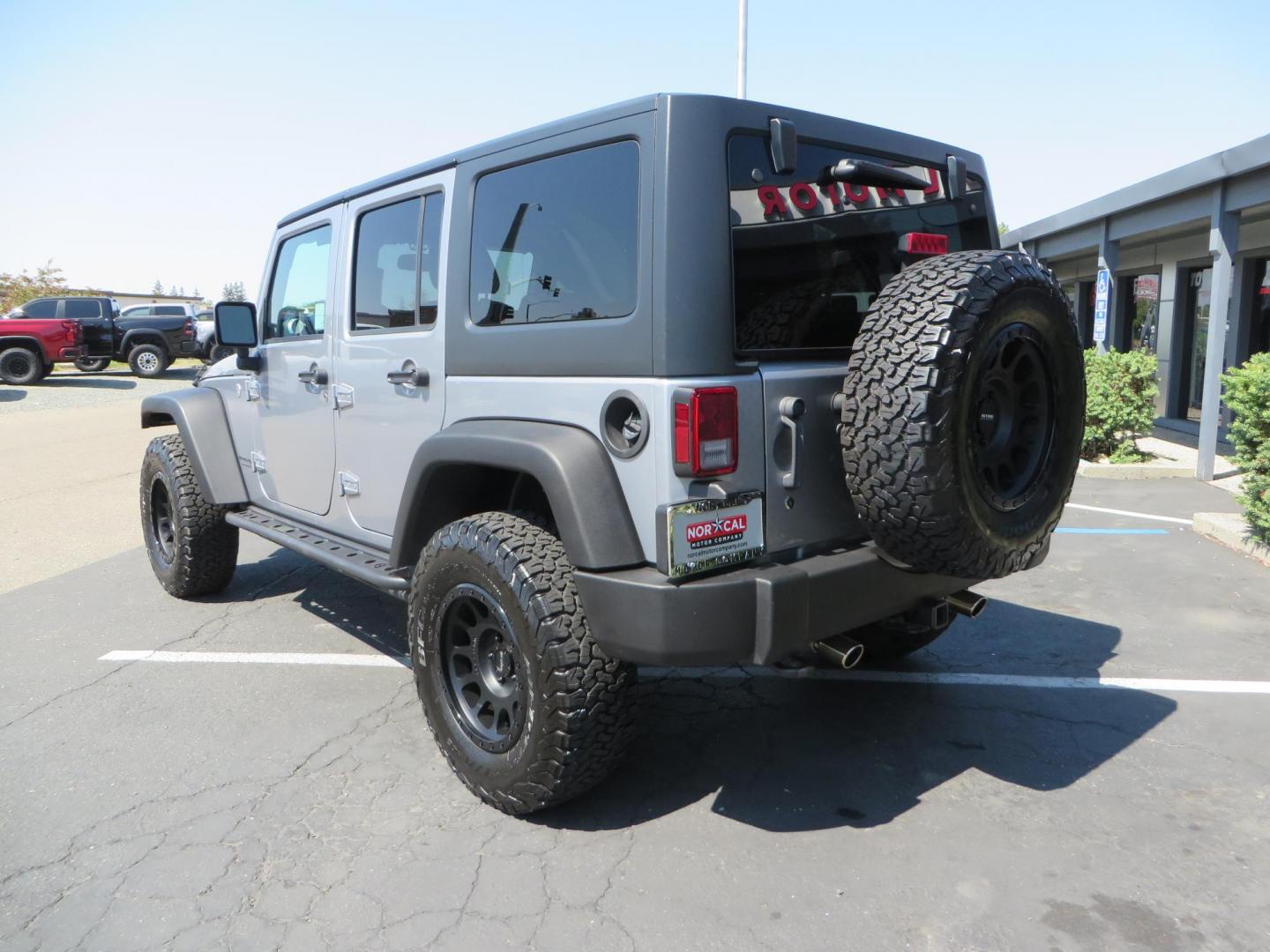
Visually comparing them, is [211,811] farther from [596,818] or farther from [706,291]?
[706,291]

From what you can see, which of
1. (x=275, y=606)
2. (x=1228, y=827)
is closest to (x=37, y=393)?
(x=275, y=606)

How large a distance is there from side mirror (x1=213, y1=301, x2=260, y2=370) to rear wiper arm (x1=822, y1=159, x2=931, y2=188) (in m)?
2.99

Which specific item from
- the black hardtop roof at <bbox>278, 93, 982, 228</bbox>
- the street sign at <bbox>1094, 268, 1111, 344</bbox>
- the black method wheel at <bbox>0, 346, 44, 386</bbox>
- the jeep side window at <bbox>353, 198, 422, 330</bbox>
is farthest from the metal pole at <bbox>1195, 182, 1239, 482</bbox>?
the black method wheel at <bbox>0, 346, 44, 386</bbox>

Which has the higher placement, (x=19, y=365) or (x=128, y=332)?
(x=128, y=332)

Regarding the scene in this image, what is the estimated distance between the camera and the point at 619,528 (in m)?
2.63

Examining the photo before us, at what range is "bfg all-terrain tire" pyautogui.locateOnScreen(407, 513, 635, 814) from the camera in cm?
271

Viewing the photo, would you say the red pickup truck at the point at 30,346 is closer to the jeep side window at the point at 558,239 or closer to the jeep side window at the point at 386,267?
the jeep side window at the point at 386,267

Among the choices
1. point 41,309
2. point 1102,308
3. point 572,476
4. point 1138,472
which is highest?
point 41,309

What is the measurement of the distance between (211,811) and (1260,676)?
4.34 metres

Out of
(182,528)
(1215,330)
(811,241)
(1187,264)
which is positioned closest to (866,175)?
(811,241)

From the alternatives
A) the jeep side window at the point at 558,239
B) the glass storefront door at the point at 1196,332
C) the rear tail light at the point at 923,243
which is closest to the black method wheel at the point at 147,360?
the glass storefront door at the point at 1196,332

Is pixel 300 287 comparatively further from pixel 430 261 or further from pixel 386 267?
pixel 430 261

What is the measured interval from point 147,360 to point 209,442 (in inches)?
825

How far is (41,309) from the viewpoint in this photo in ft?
72.2
